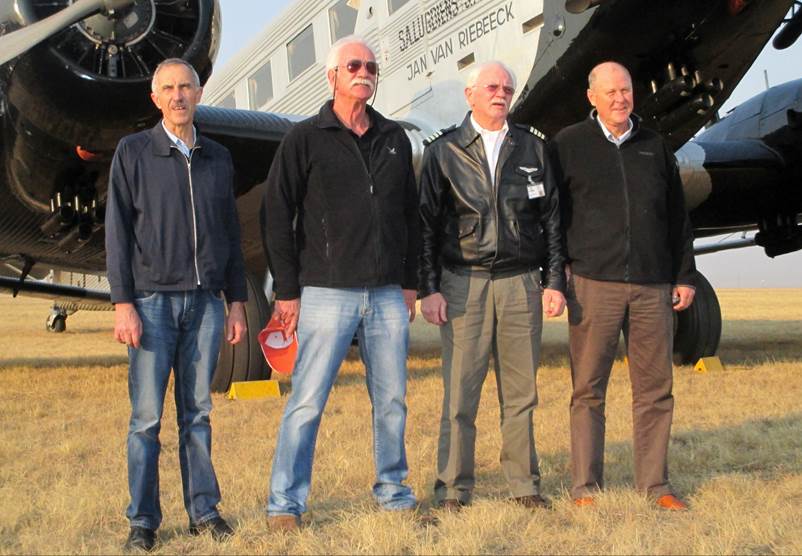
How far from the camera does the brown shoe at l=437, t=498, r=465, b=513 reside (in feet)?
10.0

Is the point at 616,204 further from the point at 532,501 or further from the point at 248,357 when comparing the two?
the point at 248,357

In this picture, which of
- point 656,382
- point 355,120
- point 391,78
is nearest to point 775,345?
point 391,78

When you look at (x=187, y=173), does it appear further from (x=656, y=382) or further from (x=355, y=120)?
(x=656, y=382)

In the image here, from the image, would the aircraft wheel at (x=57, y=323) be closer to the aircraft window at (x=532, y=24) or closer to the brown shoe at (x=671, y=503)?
the aircraft window at (x=532, y=24)

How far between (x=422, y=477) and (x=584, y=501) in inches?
32.6

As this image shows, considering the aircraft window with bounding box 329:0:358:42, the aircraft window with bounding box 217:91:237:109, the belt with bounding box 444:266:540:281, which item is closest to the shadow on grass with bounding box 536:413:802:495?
the belt with bounding box 444:266:540:281

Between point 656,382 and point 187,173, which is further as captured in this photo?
point 656,382

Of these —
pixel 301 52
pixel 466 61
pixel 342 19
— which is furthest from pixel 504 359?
pixel 301 52

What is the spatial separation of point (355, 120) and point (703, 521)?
181 centimetres

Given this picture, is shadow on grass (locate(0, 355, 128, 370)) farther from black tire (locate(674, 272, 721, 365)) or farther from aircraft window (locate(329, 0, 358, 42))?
black tire (locate(674, 272, 721, 365))

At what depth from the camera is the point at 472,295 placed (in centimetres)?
316

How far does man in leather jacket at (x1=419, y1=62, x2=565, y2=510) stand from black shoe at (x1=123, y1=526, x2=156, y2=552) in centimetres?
102

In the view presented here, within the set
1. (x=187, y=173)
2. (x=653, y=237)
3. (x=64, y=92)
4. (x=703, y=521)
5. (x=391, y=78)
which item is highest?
(x=391, y=78)

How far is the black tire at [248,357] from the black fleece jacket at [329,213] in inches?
143
